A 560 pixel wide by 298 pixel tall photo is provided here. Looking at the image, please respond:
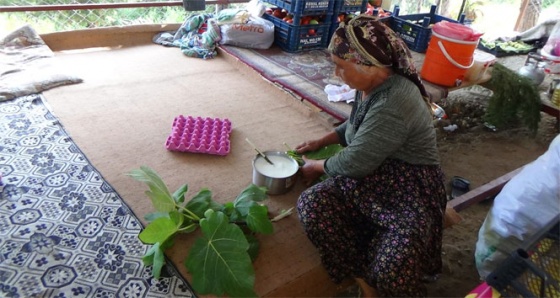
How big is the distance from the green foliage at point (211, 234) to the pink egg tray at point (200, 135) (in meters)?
0.45

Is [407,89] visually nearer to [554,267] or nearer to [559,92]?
[554,267]

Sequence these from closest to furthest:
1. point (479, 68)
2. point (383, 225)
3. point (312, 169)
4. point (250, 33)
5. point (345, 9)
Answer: point (383, 225) → point (312, 169) → point (479, 68) → point (250, 33) → point (345, 9)

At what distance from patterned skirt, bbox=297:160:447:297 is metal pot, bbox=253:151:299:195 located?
24 cm

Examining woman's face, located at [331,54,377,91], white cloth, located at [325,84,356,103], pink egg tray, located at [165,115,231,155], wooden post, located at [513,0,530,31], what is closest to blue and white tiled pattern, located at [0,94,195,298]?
pink egg tray, located at [165,115,231,155]

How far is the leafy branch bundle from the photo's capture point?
3029 millimetres

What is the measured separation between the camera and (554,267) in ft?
3.92

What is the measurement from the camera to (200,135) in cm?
226

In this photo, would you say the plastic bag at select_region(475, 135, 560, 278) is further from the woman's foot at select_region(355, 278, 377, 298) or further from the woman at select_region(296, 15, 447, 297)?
the woman's foot at select_region(355, 278, 377, 298)

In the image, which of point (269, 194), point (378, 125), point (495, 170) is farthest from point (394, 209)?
point (495, 170)

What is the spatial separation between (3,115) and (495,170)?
3180mm

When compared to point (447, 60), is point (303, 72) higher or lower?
lower

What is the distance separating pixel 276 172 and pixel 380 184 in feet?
1.74

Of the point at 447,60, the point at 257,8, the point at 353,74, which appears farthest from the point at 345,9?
the point at 353,74

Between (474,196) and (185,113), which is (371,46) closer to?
(474,196)
